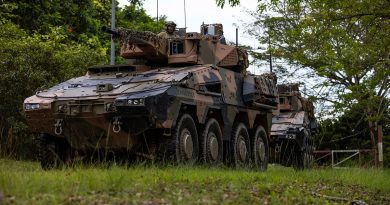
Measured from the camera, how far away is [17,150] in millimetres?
17281

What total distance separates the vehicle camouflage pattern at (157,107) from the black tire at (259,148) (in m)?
0.06

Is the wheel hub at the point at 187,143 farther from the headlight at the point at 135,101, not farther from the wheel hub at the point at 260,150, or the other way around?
the wheel hub at the point at 260,150

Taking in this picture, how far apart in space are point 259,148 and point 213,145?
2.93 metres

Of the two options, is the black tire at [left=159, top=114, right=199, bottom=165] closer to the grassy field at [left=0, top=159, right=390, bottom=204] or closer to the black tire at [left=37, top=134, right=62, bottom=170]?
the grassy field at [left=0, top=159, right=390, bottom=204]

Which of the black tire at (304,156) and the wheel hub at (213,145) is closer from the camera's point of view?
the wheel hub at (213,145)

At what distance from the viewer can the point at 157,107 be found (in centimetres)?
1056

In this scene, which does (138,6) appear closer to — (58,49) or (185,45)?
(58,49)

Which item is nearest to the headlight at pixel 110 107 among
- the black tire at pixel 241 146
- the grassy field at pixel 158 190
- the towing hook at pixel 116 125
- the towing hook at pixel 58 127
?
the towing hook at pixel 116 125

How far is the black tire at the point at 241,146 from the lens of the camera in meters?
13.7

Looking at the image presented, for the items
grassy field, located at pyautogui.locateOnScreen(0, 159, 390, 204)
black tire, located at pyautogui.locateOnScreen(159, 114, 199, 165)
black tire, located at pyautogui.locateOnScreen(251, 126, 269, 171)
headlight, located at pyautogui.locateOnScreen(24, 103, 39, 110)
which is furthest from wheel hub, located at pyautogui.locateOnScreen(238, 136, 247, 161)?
headlight, located at pyautogui.locateOnScreen(24, 103, 39, 110)

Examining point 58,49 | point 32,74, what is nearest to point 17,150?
point 32,74

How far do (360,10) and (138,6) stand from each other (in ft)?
79.8

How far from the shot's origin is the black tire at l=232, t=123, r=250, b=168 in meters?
13.7

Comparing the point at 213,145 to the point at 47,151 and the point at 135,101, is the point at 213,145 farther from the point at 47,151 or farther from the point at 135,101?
the point at 47,151
